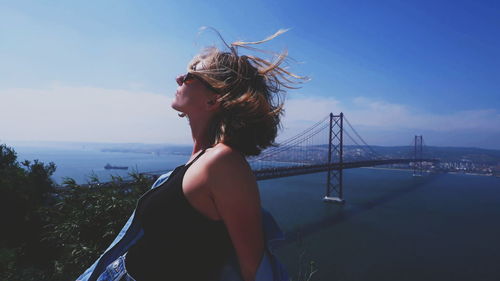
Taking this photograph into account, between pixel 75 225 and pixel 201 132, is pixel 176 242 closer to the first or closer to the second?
pixel 201 132

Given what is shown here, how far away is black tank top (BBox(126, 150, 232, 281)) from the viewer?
75 centimetres

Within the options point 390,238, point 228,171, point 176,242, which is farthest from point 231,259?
point 390,238

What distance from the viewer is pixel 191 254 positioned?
31.3 inches

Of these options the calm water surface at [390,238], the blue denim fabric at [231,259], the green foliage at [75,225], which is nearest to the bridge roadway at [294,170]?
the calm water surface at [390,238]

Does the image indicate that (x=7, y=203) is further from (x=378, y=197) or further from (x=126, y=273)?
(x=378, y=197)

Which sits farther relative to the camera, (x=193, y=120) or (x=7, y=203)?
(x=7, y=203)

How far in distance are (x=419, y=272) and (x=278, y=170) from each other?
1037 cm

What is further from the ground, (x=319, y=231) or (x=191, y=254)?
(x=191, y=254)

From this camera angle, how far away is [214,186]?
0.67 metres

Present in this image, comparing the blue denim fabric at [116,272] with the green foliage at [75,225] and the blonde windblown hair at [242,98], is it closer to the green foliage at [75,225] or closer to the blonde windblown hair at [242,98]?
the blonde windblown hair at [242,98]

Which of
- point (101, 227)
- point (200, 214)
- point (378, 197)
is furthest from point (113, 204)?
point (378, 197)

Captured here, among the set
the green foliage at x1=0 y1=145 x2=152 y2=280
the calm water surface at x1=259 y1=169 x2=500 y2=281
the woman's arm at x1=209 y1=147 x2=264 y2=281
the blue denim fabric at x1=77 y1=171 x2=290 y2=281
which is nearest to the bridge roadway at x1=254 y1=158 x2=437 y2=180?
the calm water surface at x1=259 y1=169 x2=500 y2=281

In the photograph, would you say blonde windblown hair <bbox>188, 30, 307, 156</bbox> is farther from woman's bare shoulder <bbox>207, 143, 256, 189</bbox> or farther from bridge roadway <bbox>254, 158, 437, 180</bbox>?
bridge roadway <bbox>254, 158, 437, 180</bbox>

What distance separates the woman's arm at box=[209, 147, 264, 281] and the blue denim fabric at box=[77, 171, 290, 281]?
0.29 feet
